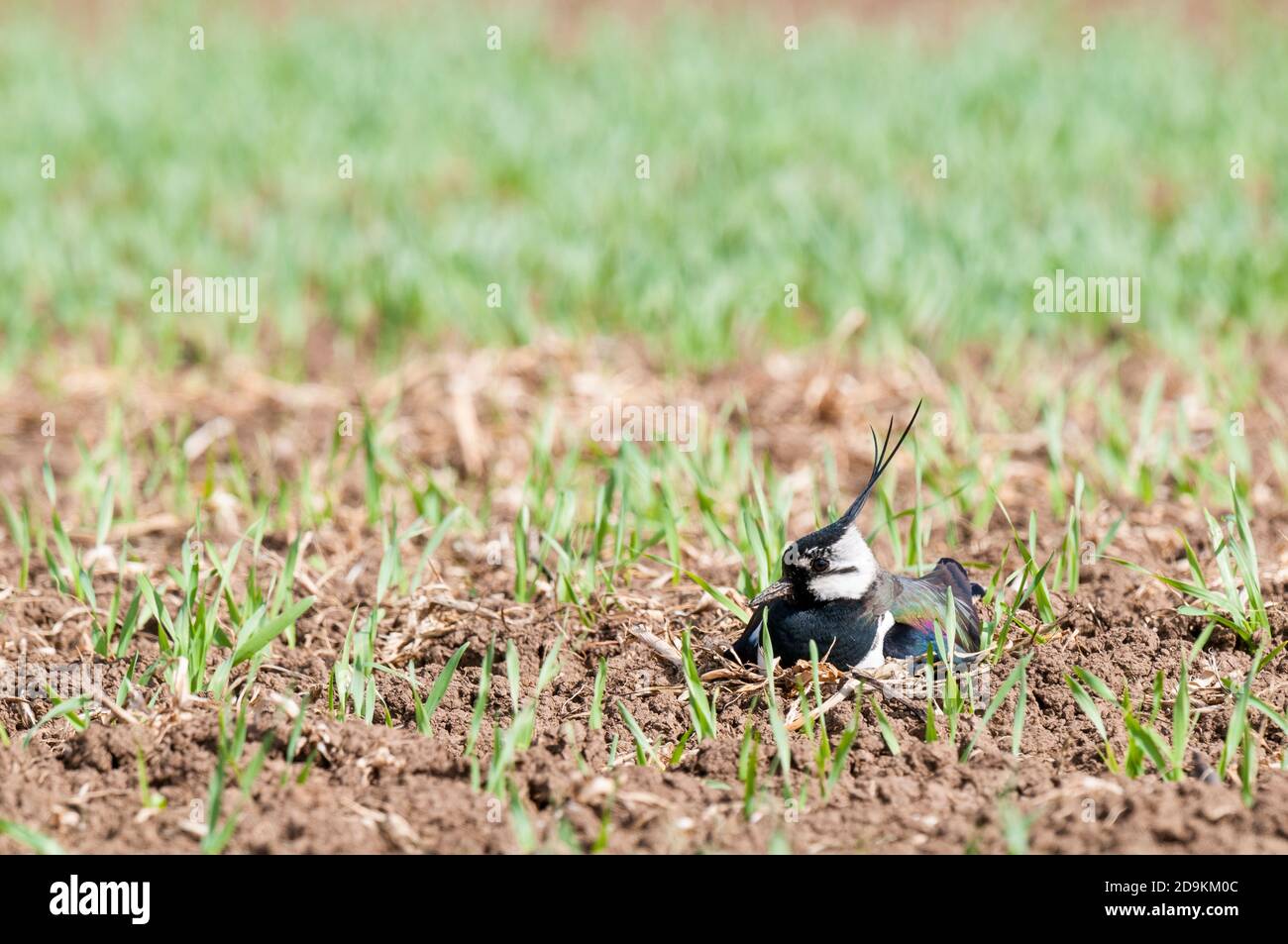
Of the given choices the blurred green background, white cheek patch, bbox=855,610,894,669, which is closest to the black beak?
white cheek patch, bbox=855,610,894,669

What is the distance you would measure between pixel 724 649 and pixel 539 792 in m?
0.65

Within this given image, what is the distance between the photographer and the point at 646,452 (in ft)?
15.4

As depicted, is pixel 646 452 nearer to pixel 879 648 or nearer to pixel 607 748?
pixel 879 648

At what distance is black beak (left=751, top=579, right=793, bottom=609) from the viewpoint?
9.52ft

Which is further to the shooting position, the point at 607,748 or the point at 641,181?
the point at 641,181

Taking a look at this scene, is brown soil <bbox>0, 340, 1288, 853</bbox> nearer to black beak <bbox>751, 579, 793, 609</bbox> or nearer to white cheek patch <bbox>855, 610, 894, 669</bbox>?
white cheek patch <bbox>855, 610, 894, 669</bbox>

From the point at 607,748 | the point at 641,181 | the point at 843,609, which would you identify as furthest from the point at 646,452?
the point at 641,181

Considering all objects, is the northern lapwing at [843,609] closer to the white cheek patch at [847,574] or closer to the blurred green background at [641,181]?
the white cheek patch at [847,574]

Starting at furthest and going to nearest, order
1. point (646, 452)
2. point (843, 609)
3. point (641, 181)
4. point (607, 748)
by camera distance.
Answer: point (641, 181) → point (646, 452) → point (843, 609) → point (607, 748)

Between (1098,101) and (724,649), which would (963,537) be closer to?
(724,649)

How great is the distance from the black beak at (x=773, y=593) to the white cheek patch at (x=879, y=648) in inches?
7.8

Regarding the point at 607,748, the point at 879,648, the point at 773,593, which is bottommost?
the point at 607,748

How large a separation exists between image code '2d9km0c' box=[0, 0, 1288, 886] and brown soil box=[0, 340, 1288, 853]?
12 mm

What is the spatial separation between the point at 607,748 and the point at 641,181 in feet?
16.0
